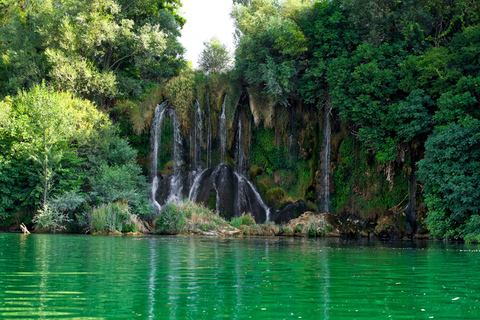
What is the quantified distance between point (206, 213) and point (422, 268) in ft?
64.1

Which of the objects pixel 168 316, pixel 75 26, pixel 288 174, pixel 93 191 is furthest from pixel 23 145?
pixel 168 316

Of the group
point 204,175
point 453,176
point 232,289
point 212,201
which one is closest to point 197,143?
point 204,175

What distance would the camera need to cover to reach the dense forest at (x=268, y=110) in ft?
88.6

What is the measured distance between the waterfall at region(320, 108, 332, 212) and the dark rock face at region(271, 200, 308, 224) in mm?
1358

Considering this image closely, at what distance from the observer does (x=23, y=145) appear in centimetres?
2975

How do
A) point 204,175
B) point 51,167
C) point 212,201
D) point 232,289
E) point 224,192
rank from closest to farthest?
point 232,289 < point 51,167 < point 212,201 < point 224,192 < point 204,175

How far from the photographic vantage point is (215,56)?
4044 centimetres

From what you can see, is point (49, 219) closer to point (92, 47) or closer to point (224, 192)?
point (224, 192)

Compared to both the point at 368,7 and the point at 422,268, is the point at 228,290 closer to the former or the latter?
the point at 422,268

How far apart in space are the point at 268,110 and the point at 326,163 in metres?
5.62

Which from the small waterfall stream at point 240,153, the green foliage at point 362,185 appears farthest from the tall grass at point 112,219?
the green foliage at point 362,185

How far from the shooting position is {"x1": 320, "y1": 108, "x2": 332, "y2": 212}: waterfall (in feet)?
112

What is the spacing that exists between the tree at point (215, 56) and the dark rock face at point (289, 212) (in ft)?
43.2

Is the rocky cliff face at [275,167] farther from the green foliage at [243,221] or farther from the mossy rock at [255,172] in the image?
the green foliage at [243,221]
